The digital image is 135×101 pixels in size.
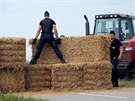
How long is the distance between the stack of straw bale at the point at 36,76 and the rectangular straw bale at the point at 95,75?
1.25 metres

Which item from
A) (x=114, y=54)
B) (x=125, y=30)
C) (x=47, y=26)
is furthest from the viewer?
(x=125, y=30)

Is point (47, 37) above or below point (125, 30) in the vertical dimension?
below

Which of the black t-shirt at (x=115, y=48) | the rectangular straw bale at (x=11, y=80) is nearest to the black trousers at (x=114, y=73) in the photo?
the black t-shirt at (x=115, y=48)

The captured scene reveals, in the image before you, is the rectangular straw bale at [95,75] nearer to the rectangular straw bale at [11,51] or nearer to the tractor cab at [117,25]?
the rectangular straw bale at [11,51]

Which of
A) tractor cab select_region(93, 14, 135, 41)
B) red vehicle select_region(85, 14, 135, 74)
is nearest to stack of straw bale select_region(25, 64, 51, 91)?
red vehicle select_region(85, 14, 135, 74)

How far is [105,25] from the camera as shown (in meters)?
25.7

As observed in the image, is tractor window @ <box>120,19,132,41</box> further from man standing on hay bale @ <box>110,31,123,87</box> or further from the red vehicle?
man standing on hay bale @ <box>110,31,123,87</box>

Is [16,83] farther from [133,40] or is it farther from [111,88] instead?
[133,40]

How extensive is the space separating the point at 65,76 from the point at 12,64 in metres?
1.74

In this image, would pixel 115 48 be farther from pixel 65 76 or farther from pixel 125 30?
pixel 125 30

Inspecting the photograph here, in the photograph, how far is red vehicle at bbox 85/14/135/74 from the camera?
78.7ft

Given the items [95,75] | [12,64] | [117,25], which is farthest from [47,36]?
[117,25]

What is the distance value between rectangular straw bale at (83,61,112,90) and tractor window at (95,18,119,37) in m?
6.54

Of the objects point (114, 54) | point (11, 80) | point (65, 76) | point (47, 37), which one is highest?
point (47, 37)
